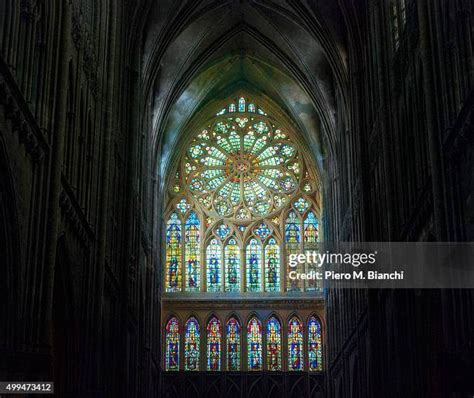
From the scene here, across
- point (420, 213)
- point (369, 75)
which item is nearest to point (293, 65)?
point (369, 75)

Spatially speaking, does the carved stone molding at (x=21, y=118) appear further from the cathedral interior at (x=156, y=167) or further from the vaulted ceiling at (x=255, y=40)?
the vaulted ceiling at (x=255, y=40)

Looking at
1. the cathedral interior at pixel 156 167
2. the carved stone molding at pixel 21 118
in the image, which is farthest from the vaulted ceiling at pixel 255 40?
the carved stone molding at pixel 21 118

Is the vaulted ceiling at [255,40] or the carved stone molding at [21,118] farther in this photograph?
the vaulted ceiling at [255,40]

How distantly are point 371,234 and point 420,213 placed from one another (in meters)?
9.42

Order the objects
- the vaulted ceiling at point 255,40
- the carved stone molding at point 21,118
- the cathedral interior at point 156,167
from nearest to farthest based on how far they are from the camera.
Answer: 1. the carved stone molding at point 21,118
2. the cathedral interior at point 156,167
3. the vaulted ceiling at point 255,40

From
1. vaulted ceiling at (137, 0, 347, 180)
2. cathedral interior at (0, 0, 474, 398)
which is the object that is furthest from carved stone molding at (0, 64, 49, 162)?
vaulted ceiling at (137, 0, 347, 180)

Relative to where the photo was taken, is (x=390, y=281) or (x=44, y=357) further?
(x=390, y=281)

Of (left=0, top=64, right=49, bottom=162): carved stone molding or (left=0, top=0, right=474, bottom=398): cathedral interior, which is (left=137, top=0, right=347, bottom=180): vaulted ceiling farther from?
(left=0, top=64, right=49, bottom=162): carved stone molding

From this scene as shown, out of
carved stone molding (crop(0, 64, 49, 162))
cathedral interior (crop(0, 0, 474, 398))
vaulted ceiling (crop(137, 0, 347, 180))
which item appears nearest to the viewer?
carved stone molding (crop(0, 64, 49, 162))

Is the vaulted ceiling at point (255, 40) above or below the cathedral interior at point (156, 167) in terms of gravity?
above

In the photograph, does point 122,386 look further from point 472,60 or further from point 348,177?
A: point 472,60

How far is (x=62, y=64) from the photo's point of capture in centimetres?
2473

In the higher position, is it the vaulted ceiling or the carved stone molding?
the vaulted ceiling

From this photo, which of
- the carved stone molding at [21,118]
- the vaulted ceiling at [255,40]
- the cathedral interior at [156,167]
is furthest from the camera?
the vaulted ceiling at [255,40]
